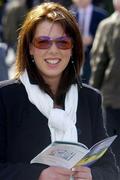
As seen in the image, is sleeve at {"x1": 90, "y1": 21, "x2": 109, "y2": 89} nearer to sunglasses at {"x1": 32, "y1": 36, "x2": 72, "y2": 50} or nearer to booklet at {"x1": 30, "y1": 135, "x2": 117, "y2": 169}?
sunglasses at {"x1": 32, "y1": 36, "x2": 72, "y2": 50}

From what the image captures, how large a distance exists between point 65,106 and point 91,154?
14.9 inches

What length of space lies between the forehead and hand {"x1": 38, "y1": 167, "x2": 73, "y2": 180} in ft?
2.26

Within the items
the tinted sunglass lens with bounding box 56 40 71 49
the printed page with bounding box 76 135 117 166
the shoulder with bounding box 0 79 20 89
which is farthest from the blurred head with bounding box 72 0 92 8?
the printed page with bounding box 76 135 117 166

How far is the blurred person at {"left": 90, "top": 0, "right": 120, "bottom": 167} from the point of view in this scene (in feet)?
20.6

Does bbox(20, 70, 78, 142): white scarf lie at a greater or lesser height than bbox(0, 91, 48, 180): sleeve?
greater

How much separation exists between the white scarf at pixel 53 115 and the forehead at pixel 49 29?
22 centimetres

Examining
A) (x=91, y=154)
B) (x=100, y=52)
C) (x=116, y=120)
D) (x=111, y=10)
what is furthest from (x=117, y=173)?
(x=111, y=10)

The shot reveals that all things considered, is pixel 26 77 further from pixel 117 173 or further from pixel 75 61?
pixel 117 173

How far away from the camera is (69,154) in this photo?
10.5 feet

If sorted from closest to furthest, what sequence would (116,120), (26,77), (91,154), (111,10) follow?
(91,154) < (26,77) < (116,120) < (111,10)

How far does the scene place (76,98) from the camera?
3523 mm

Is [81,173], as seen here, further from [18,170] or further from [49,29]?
[49,29]

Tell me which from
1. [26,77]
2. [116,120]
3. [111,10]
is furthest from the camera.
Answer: [111,10]

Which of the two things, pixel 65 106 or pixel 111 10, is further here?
pixel 111 10
